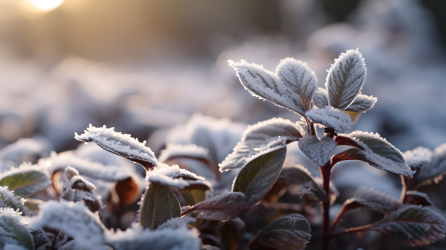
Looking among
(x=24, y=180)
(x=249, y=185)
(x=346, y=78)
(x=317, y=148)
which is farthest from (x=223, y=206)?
(x=24, y=180)

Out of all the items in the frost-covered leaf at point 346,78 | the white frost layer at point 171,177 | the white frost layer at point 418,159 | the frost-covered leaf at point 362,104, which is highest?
the frost-covered leaf at point 346,78

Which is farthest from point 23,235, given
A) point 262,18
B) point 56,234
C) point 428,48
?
point 262,18

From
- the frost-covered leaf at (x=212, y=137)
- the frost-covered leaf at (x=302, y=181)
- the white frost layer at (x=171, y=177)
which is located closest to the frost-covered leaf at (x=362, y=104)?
the frost-covered leaf at (x=302, y=181)

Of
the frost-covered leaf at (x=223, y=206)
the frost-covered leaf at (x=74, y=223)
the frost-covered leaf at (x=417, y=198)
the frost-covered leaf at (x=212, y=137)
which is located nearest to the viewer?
the frost-covered leaf at (x=74, y=223)

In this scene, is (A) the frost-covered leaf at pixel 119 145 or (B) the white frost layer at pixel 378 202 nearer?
(A) the frost-covered leaf at pixel 119 145

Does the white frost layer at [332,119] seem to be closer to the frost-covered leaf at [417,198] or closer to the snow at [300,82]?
the snow at [300,82]

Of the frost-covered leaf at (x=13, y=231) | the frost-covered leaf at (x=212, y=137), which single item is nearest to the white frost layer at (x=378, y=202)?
the frost-covered leaf at (x=212, y=137)

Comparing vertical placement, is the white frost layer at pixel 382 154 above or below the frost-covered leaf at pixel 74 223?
above

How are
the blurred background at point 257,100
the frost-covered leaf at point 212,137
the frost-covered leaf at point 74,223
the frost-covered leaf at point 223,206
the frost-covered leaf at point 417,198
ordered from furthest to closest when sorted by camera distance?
the blurred background at point 257,100, the frost-covered leaf at point 212,137, the frost-covered leaf at point 417,198, the frost-covered leaf at point 223,206, the frost-covered leaf at point 74,223

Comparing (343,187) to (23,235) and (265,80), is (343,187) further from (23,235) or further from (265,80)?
(23,235)

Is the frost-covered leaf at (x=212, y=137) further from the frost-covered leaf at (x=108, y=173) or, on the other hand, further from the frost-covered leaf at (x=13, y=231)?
the frost-covered leaf at (x=13, y=231)
